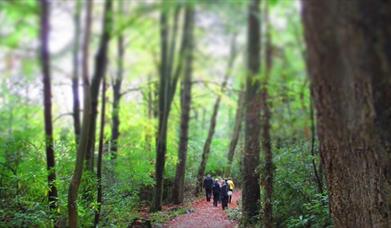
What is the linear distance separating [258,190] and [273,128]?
3356 mm

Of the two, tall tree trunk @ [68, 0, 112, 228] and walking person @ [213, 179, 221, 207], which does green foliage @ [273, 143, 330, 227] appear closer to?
tall tree trunk @ [68, 0, 112, 228]

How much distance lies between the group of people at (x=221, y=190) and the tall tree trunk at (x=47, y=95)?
8.26 metres

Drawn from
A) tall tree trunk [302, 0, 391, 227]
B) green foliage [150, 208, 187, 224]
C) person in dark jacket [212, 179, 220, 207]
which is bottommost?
green foliage [150, 208, 187, 224]

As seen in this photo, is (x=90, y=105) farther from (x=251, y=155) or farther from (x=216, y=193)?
(x=216, y=193)

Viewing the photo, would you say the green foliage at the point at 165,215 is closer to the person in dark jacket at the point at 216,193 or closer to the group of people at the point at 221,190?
the person in dark jacket at the point at 216,193

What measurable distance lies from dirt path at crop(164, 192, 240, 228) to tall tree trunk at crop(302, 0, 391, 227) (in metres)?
8.28

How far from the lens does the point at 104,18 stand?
6.47 m

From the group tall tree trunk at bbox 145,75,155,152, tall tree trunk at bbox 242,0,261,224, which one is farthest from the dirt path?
tall tree trunk at bbox 145,75,155,152

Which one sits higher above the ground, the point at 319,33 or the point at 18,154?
the point at 319,33

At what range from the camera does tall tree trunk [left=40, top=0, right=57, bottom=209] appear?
6137 millimetres

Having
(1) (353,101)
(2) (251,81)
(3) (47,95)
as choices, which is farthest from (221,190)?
(1) (353,101)

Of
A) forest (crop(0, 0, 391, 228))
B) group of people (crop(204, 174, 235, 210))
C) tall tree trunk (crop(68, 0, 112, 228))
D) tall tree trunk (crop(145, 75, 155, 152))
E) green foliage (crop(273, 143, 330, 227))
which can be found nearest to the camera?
forest (crop(0, 0, 391, 228))

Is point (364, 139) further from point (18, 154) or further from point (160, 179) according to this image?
point (160, 179)

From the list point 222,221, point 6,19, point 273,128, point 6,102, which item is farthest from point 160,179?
point 6,19
